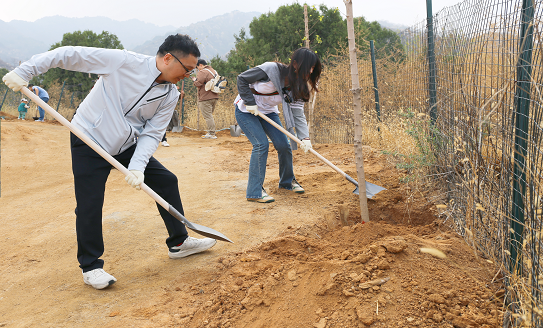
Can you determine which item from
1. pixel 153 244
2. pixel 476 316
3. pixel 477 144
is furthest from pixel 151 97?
pixel 476 316

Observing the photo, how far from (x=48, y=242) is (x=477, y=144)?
11.9 ft

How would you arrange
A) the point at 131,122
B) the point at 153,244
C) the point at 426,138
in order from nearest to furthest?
the point at 131,122, the point at 153,244, the point at 426,138

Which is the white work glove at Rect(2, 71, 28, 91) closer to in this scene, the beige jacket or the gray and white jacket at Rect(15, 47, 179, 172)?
the gray and white jacket at Rect(15, 47, 179, 172)

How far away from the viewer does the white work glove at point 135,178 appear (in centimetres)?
245

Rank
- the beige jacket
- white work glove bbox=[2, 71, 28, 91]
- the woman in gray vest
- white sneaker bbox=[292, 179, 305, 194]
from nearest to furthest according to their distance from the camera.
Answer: white work glove bbox=[2, 71, 28, 91] → the woman in gray vest → white sneaker bbox=[292, 179, 305, 194] → the beige jacket

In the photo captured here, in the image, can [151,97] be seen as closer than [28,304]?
No

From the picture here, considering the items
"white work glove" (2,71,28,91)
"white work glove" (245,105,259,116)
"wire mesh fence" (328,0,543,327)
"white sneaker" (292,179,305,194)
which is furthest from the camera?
"white sneaker" (292,179,305,194)

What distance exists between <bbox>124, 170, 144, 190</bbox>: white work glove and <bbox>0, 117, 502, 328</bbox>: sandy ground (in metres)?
0.72

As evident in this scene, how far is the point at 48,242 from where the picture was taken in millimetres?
3395

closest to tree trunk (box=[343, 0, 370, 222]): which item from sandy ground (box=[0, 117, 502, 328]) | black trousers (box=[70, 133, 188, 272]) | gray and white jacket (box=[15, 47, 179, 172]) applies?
sandy ground (box=[0, 117, 502, 328])

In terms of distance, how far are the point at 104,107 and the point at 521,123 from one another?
245 cm

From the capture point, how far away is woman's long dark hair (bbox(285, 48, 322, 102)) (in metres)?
3.48

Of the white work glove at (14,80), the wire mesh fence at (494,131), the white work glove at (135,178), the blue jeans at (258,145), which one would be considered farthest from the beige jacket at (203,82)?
the white work glove at (135,178)

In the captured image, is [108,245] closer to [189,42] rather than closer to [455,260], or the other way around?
[189,42]
